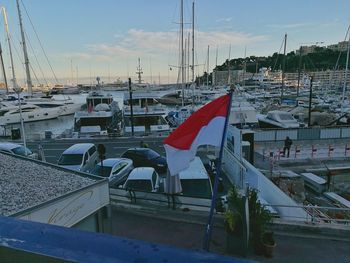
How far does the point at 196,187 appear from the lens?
41.3 ft

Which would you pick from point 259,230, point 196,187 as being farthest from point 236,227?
point 196,187

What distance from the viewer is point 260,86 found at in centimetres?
9594

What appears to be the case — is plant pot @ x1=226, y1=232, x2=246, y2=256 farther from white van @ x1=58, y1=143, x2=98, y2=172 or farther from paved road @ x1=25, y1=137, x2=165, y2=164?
paved road @ x1=25, y1=137, x2=165, y2=164

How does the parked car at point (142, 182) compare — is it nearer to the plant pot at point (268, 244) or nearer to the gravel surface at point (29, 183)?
the gravel surface at point (29, 183)

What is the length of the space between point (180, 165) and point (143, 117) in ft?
115

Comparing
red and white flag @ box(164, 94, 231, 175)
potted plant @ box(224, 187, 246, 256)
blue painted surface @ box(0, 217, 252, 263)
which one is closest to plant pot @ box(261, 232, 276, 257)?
potted plant @ box(224, 187, 246, 256)

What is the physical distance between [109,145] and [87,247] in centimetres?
2481

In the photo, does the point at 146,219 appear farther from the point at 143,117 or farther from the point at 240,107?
the point at 143,117

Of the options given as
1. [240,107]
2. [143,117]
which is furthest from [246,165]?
[143,117]

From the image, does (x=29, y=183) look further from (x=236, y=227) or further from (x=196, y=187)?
(x=196, y=187)

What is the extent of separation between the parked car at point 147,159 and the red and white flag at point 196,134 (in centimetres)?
1137

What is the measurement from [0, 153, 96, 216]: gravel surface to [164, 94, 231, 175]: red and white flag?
7.01 feet

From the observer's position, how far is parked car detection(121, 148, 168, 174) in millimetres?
18016

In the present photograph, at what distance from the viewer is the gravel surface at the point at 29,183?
19.7ft
